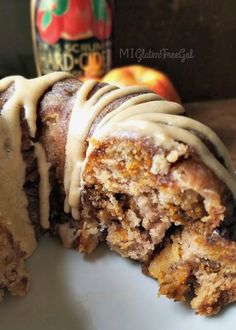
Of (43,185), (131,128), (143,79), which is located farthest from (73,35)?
(131,128)

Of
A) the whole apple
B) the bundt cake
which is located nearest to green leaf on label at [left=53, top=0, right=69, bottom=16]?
the whole apple

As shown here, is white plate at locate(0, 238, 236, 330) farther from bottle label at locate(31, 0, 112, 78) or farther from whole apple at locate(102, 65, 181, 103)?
bottle label at locate(31, 0, 112, 78)

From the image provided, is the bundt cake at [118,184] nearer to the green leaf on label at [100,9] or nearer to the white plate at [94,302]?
the white plate at [94,302]

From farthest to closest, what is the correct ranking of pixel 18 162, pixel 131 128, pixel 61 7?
pixel 61 7, pixel 18 162, pixel 131 128

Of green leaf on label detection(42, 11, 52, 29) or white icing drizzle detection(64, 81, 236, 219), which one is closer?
white icing drizzle detection(64, 81, 236, 219)

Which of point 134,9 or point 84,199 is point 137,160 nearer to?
point 84,199

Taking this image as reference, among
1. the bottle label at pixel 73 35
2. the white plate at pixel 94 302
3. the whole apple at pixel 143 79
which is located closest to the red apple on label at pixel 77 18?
the bottle label at pixel 73 35

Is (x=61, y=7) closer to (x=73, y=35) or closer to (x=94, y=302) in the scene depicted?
(x=73, y=35)
